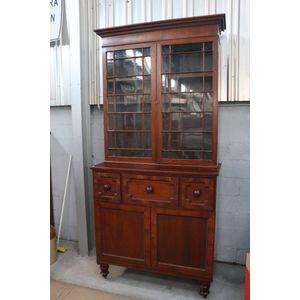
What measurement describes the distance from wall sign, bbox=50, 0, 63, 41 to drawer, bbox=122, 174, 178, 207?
1696mm

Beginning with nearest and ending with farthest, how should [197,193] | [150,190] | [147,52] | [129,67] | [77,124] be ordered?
[197,193], [150,190], [147,52], [129,67], [77,124]

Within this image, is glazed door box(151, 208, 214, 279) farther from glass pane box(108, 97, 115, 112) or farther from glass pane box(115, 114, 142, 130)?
glass pane box(108, 97, 115, 112)

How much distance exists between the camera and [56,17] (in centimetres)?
264

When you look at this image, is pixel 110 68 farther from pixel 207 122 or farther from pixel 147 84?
pixel 207 122

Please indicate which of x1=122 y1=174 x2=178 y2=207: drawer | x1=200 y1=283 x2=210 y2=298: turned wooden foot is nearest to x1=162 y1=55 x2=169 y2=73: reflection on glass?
x1=122 y1=174 x2=178 y2=207: drawer

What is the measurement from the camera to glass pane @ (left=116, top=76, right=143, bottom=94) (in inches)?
84.8

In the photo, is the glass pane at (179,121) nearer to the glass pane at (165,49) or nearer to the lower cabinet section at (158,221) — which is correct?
the lower cabinet section at (158,221)

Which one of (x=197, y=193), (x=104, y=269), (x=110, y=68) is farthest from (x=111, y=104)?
(x=104, y=269)

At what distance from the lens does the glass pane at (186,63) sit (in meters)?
2.01

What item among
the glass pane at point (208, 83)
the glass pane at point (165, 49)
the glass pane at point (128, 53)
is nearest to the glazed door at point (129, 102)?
the glass pane at point (128, 53)

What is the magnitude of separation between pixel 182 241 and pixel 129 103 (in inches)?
46.6
